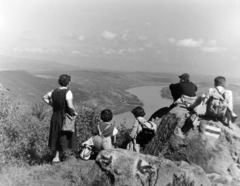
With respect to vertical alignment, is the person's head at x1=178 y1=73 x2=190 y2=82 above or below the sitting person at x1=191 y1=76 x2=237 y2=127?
above

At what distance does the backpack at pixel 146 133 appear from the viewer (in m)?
5.78

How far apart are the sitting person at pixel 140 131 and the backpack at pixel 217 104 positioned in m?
1.42

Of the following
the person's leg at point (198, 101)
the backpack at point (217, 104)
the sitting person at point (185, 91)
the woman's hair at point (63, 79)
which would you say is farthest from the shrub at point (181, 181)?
the woman's hair at point (63, 79)

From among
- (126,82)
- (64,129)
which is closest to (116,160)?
(64,129)

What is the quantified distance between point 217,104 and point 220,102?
9 cm

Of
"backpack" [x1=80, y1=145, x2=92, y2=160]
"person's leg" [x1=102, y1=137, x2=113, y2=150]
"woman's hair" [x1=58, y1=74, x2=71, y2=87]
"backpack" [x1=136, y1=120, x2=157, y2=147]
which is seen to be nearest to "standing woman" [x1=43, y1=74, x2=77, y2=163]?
"woman's hair" [x1=58, y1=74, x2=71, y2=87]

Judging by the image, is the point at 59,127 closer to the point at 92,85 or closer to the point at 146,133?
the point at 146,133

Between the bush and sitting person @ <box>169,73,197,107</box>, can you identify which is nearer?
the bush

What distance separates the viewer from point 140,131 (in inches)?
230

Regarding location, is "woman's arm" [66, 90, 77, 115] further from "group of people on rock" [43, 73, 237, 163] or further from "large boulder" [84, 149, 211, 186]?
"large boulder" [84, 149, 211, 186]

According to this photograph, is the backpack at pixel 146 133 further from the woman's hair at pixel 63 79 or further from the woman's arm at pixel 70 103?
the woman's hair at pixel 63 79

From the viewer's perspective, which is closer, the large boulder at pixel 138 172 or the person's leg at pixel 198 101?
the large boulder at pixel 138 172

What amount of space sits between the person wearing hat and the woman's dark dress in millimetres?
3129

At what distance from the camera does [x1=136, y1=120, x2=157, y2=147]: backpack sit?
5.78 metres
